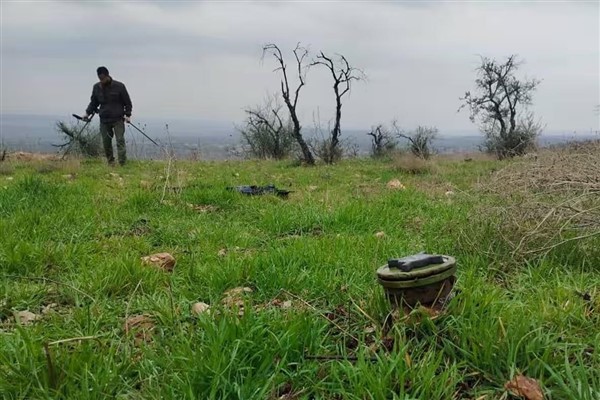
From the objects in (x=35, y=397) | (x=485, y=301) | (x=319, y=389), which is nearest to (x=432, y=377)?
(x=319, y=389)

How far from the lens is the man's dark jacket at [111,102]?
35.0 feet

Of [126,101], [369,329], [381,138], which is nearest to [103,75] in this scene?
[126,101]

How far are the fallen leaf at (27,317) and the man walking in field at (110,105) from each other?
28.7 ft

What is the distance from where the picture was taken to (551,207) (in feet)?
10.1

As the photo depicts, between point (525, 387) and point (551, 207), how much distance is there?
178 centimetres

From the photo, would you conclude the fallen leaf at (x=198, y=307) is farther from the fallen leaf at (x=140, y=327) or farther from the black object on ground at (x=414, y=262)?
the black object on ground at (x=414, y=262)

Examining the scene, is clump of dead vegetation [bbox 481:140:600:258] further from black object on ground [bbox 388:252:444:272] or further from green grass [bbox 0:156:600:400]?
black object on ground [bbox 388:252:444:272]

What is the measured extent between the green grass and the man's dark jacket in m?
6.65

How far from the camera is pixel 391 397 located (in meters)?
1.64

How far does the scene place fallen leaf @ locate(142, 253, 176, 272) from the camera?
10.4ft

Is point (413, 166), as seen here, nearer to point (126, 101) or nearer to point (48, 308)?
point (126, 101)

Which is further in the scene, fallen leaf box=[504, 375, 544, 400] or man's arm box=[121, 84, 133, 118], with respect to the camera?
man's arm box=[121, 84, 133, 118]

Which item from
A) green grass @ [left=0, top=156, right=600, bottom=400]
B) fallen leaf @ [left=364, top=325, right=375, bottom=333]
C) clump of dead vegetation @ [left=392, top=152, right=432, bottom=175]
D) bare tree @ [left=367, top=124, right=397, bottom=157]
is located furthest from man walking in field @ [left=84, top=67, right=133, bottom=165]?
bare tree @ [left=367, top=124, right=397, bottom=157]

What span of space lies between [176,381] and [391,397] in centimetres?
77
